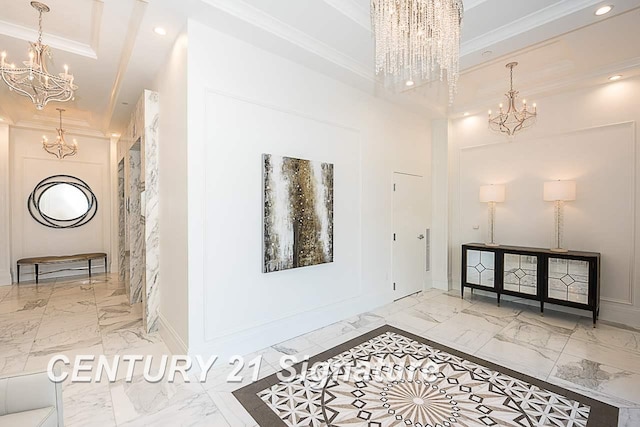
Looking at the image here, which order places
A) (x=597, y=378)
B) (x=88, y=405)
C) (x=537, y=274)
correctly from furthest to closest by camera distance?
(x=537, y=274) < (x=597, y=378) < (x=88, y=405)

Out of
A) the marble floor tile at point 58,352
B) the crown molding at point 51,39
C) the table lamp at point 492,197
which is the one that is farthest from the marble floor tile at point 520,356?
the crown molding at point 51,39

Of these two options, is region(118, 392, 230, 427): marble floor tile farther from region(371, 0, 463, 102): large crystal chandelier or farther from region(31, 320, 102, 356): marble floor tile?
region(371, 0, 463, 102): large crystal chandelier

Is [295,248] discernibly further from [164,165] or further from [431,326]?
[431,326]

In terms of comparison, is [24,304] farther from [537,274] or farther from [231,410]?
[537,274]

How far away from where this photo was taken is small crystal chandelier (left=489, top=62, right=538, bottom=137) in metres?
4.04

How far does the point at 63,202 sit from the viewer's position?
6.27m

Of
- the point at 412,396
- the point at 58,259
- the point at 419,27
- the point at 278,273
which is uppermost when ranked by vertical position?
the point at 419,27

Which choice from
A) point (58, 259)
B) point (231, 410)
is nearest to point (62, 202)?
point (58, 259)

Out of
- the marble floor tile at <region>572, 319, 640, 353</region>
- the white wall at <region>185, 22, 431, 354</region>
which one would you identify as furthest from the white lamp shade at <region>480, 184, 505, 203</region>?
the marble floor tile at <region>572, 319, 640, 353</region>

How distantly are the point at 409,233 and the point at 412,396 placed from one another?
2.93 meters

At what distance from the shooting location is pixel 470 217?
5199 millimetres

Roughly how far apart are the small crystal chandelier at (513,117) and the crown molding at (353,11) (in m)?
2.23

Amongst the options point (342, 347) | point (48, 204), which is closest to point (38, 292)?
point (48, 204)

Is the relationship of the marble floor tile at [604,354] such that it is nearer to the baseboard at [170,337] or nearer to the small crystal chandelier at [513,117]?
the small crystal chandelier at [513,117]
